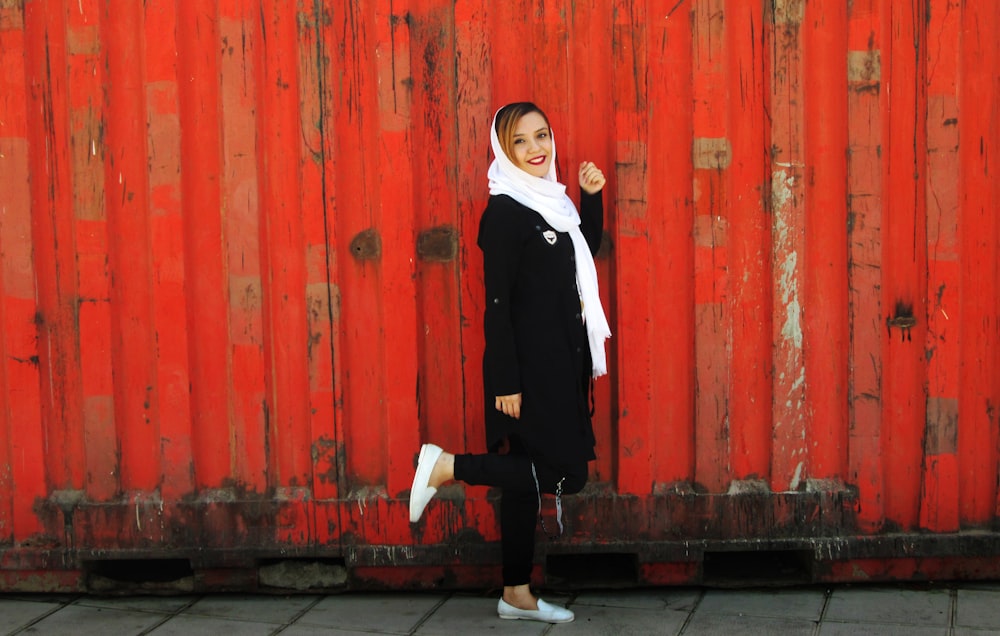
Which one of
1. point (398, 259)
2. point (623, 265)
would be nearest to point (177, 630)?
point (398, 259)

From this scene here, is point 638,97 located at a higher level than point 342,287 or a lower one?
higher

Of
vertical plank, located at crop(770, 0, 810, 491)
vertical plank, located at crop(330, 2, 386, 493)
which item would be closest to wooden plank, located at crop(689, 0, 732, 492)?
vertical plank, located at crop(770, 0, 810, 491)

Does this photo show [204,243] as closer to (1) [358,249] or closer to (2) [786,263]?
(1) [358,249]

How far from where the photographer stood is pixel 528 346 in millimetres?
3340

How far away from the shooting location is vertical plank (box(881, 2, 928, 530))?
140 inches

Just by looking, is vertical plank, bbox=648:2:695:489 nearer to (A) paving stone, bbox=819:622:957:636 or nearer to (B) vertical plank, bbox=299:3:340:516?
(A) paving stone, bbox=819:622:957:636

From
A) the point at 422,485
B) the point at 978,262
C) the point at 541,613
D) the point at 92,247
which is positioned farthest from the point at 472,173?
the point at 978,262

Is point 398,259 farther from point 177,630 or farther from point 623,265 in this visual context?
point 177,630

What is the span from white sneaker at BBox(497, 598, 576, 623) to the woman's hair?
163 cm

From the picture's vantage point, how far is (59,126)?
3660 mm

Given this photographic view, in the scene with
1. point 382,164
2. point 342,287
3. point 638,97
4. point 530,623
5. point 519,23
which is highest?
point 519,23

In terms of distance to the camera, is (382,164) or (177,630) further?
(382,164)

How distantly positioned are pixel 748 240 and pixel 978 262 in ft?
2.86

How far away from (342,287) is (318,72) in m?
0.82
